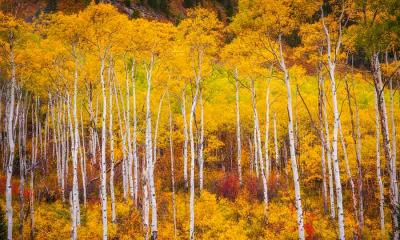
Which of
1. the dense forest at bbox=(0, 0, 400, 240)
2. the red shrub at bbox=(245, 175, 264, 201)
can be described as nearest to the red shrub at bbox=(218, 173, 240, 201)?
the dense forest at bbox=(0, 0, 400, 240)

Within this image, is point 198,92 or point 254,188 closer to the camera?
point 198,92

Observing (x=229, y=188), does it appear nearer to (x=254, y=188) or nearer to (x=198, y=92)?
(x=254, y=188)

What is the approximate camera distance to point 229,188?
68.8 ft

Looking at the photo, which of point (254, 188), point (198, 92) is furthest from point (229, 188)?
point (198, 92)

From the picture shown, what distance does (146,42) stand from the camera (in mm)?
14781

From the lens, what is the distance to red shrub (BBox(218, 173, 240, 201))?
20359 mm

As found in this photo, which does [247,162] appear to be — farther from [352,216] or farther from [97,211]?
[97,211]

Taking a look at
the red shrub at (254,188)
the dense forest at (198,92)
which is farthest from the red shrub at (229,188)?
the red shrub at (254,188)

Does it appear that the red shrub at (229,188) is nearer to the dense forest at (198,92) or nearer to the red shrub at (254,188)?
the dense forest at (198,92)

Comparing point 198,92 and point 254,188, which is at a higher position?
point 198,92

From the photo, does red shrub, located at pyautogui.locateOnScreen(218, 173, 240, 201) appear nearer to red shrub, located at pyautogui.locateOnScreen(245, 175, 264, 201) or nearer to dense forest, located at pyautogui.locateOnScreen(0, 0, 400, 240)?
dense forest, located at pyautogui.locateOnScreen(0, 0, 400, 240)

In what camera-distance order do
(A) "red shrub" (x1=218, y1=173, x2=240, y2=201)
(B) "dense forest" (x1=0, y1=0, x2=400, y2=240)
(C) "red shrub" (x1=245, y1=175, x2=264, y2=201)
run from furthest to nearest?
(A) "red shrub" (x1=218, y1=173, x2=240, y2=201) < (C) "red shrub" (x1=245, y1=175, x2=264, y2=201) < (B) "dense forest" (x1=0, y1=0, x2=400, y2=240)

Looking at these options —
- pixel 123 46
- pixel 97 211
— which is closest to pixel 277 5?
pixel 123 46

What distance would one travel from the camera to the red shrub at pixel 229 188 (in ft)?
66.8
